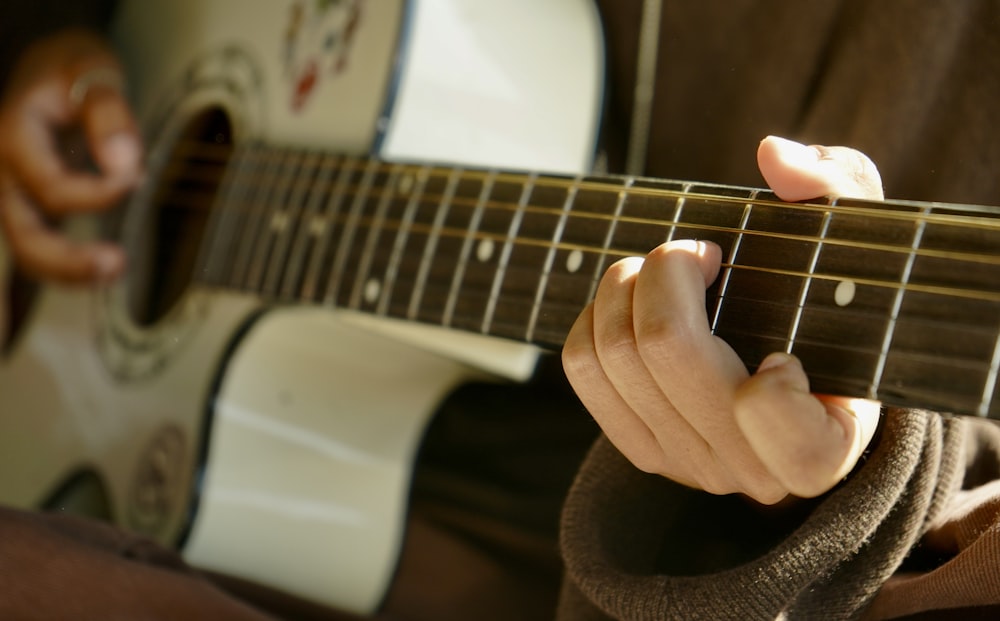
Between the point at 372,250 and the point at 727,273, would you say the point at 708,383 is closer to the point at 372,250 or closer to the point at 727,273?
the point at 727,273

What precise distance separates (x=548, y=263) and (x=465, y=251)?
8 cm

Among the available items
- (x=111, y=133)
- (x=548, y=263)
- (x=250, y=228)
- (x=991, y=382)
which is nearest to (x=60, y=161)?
(x=111, y=133)

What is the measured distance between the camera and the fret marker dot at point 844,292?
371mm

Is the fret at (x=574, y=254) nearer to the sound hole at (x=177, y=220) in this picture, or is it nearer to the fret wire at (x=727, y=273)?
the fret wire at (x=727, y=273)

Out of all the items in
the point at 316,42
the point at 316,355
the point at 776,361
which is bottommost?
the point at 316,355

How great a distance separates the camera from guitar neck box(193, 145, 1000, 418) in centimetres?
35

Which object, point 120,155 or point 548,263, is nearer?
point 548,263

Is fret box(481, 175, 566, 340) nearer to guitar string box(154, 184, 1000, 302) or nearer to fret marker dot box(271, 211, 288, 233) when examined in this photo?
guitar string box(154, 184, 1000, 302)

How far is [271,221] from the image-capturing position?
735 mm

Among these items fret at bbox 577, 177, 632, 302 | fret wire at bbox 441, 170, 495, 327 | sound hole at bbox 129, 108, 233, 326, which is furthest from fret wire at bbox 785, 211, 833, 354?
sound hole at bbox 129, 108, 233, 326

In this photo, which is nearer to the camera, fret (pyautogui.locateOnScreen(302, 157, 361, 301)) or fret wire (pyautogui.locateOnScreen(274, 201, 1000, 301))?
fret wire (pyautogui.locateOnScreen(274, 201, 1000, 301))

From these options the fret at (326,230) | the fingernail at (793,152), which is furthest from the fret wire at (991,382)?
the fret at (326,230)

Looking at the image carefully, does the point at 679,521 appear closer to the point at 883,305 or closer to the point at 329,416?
the point at 883,305

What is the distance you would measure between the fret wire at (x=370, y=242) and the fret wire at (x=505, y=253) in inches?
5.4
